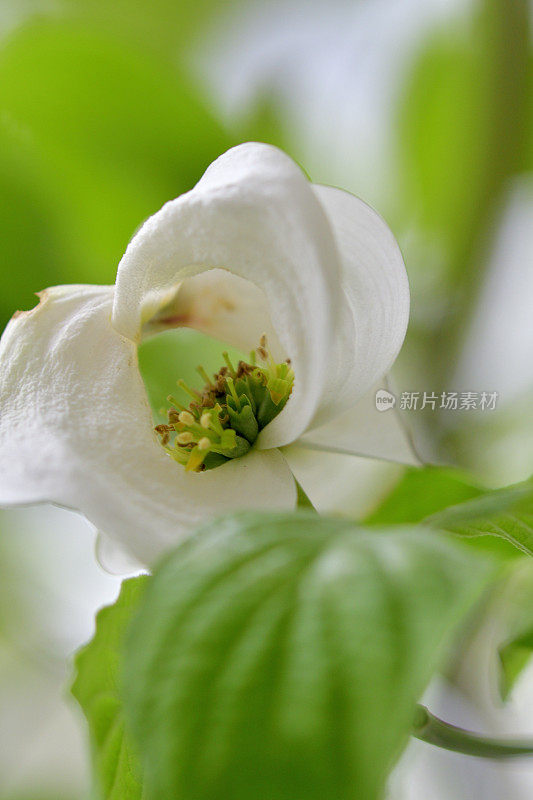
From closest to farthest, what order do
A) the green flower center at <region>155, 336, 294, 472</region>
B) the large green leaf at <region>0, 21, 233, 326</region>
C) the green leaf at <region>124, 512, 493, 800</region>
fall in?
the green leaf at <region>124, 512, 493, 800</region> < the green flower center at <region>155, 336, 294, 472</region> < the large green leaf at <region>0, 21, 233, 326</region>

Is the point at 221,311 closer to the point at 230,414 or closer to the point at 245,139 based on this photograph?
the point at 230,414

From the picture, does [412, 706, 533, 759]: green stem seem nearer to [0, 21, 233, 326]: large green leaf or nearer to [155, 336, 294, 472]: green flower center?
[155, 336, 294, 472]: green flower center

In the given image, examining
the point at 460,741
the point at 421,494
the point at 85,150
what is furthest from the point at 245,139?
the point at 460,741

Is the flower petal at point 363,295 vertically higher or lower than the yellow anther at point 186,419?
higher

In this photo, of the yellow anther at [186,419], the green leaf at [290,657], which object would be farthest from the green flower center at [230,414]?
the green leaf at [290,657]

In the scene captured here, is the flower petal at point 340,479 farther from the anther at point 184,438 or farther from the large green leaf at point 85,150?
the large green leaf at point 85,150

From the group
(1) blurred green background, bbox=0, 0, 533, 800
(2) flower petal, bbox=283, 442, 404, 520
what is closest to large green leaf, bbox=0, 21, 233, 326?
(1) blurred green background, bbox=0, 0, 533, 800
